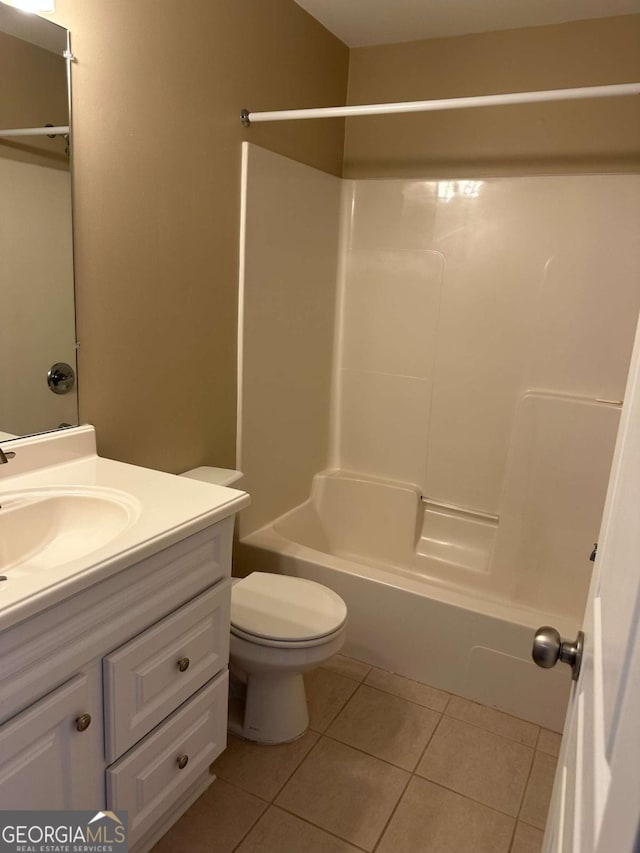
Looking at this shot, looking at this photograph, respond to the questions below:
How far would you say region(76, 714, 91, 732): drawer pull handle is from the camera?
1090 mm

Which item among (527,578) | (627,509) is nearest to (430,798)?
(527,578)

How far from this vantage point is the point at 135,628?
119cm

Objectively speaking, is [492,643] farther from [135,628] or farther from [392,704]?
[135,628]

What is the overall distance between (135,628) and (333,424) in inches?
73.2

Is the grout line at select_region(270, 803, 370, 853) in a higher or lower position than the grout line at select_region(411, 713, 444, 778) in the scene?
lower

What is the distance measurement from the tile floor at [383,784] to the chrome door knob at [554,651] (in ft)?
3.49

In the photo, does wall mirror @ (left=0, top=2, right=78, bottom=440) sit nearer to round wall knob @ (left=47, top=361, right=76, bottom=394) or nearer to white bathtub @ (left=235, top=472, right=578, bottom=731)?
round wall knob @ (left=47, top=361, right=76, bottom=394)

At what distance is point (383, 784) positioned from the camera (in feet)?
5.78

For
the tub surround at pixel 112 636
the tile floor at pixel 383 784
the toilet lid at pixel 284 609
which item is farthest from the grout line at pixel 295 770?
the toilet lid at pixel 284 609

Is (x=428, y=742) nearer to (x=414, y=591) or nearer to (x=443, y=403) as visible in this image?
(x=414, y=591)

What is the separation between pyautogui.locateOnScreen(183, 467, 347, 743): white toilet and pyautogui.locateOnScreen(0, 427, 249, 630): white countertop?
48cm

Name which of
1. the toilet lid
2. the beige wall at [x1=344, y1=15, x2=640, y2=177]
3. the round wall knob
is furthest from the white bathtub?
the beige wall at [x1=344, y1=15, x2=640, y2=177]

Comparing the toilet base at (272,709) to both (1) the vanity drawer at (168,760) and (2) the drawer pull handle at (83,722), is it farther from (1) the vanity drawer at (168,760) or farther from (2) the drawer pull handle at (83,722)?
(2) the drawer pull handle at (83,722)

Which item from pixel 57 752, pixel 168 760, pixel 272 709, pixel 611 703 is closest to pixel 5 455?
pixel 57 752
